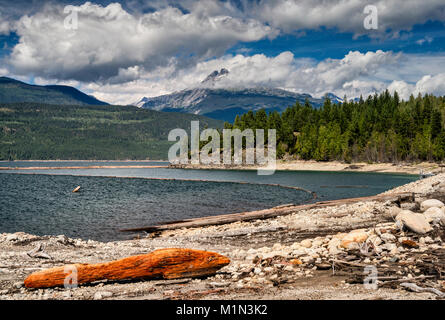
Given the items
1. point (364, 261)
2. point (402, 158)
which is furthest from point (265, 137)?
point (364, 261)

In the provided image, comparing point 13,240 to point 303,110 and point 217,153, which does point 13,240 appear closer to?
point 217,153

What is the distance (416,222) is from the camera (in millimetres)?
15938

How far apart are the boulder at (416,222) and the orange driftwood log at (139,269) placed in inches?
416

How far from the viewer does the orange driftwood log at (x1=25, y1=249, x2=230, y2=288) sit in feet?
35.4

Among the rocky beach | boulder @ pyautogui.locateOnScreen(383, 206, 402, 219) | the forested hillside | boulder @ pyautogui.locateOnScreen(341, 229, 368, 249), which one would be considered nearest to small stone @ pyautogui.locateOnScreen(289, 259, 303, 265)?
the rocky beach

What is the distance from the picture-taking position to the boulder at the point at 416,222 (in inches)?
618

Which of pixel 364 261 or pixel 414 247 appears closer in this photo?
pixel 364 261

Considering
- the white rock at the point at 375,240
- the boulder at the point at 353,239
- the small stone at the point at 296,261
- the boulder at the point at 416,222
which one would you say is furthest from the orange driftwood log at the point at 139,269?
the boulder at the point at 416,222

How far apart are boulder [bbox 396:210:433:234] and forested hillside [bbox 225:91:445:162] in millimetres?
123320

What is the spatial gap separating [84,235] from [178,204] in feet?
61.1

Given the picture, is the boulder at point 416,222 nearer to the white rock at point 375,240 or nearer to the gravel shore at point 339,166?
the white rock at point 375,240

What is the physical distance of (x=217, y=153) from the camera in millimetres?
171500

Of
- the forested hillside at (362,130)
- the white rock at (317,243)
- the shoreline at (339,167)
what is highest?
the forested hillside at (362,130)

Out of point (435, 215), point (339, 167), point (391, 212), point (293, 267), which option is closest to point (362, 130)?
point (339, 167)
